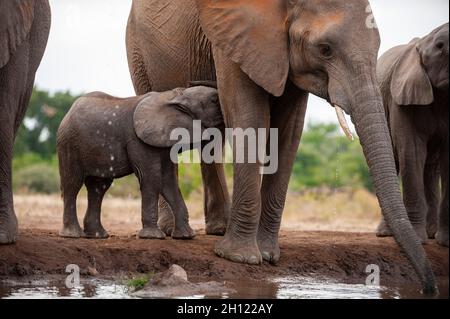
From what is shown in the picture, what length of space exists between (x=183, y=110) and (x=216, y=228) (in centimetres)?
123

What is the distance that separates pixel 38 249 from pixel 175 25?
2136 mm

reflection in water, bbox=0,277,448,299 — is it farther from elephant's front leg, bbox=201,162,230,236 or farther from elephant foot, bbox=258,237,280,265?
elephant's front leg, bbox=201,162,230,236

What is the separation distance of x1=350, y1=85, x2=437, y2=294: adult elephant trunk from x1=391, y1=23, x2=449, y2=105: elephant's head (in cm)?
136

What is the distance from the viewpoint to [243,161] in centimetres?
702

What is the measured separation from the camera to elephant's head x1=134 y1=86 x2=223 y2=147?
7383mm

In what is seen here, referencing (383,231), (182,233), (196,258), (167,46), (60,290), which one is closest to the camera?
(60,290)

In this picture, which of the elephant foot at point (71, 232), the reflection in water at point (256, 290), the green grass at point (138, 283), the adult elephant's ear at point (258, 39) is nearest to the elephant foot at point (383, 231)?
the reflection in water at point (256, 290)

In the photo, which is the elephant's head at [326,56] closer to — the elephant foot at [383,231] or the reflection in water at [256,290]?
the reflection in water at [256,290]

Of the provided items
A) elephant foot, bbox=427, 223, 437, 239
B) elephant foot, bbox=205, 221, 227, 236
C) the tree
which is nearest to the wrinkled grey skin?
elephant foot, bbox=427, 223, 437, 239

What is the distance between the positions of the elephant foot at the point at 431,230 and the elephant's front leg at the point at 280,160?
5.83ft

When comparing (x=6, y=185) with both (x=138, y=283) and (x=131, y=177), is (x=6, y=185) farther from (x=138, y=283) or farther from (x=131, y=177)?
(x=131, y=177)

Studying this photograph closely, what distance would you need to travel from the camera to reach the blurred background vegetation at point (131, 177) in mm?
19094

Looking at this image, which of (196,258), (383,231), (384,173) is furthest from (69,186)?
(383,231)
